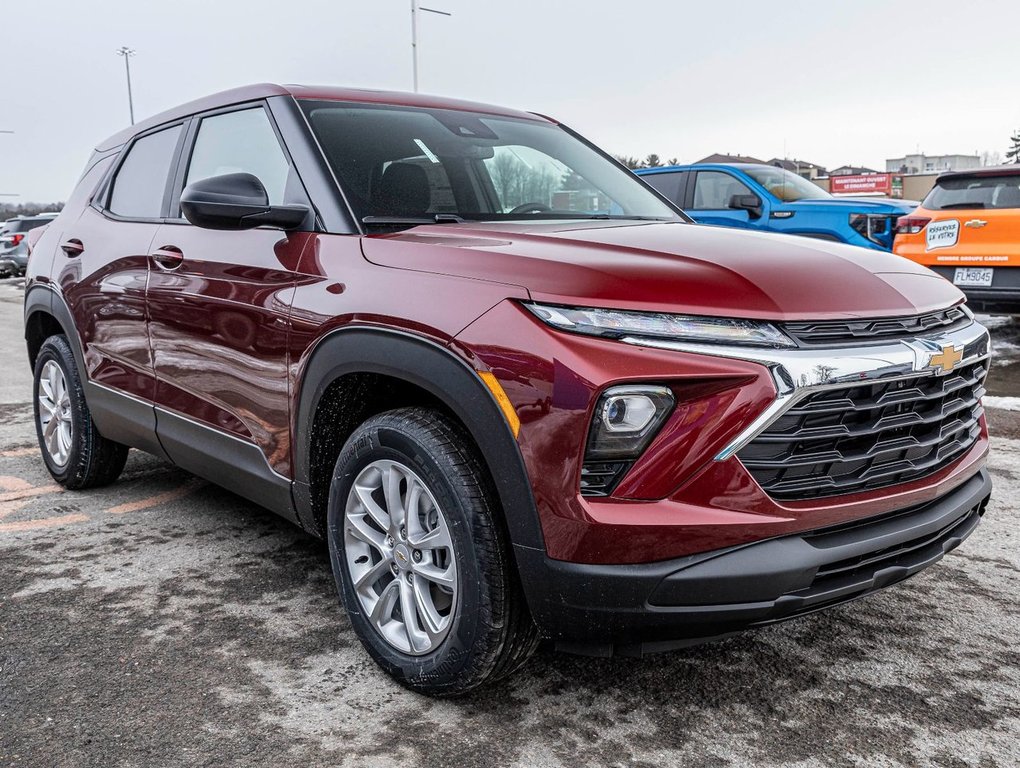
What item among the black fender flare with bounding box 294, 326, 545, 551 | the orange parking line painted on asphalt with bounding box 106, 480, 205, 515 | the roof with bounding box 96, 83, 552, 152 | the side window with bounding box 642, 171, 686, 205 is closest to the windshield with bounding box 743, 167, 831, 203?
the side window with bounding box 642, 171, 686, 205

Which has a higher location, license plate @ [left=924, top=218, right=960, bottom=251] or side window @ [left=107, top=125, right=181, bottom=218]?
side window @ [left=107, top=125, right=181, bottom=218]

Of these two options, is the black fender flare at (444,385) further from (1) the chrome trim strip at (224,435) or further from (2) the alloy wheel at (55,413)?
(2) the alloy wheel at (55,413)

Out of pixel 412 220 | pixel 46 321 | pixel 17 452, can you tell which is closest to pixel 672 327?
pixel 412 220

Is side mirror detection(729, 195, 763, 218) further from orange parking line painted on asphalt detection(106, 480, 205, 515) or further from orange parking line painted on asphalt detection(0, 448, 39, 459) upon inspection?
orange parking line painted on asphalt detection(0, 448, 39, 459)

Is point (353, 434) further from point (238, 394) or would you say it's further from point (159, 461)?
point (159, 461)

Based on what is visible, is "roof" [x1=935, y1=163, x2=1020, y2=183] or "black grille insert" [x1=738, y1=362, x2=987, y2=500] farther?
"roof" [x1=935, y1=163, x2=1020, y2=183]

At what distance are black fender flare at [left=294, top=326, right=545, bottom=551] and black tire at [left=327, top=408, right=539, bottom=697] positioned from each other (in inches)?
2.9

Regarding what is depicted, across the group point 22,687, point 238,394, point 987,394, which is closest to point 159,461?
point 238,394

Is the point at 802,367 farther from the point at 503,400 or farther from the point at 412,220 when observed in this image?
the point at 412,220

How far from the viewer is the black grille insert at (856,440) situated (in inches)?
83.7

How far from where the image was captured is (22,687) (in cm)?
265

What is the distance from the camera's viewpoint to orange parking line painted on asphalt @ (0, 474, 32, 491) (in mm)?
4676

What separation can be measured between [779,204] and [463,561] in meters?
8.68

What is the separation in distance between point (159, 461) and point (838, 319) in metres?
4.03
